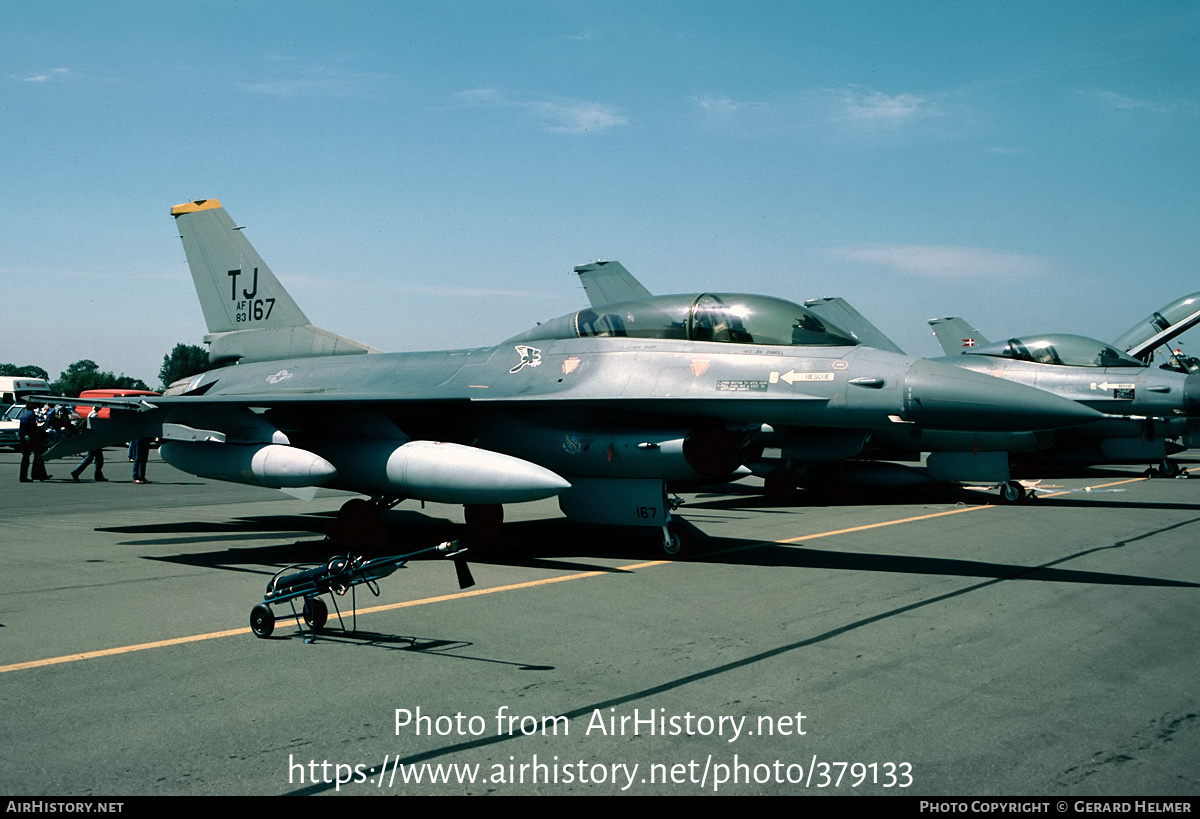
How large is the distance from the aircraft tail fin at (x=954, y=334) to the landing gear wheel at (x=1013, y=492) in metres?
16.9

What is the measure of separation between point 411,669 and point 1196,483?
20.6 meters

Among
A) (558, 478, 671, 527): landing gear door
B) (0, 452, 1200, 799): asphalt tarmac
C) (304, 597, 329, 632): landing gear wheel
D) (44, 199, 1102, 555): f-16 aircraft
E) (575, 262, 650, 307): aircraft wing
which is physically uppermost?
(575, 262, 650, 307): aircraft wing

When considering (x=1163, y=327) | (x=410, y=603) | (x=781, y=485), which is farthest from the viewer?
(x=1163, y=327)

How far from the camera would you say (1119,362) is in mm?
17453

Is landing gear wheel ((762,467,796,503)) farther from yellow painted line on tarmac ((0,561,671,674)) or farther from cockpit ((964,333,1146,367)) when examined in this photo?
yellow painted line on tarmac ((0,561,671,674))

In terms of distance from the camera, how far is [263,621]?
19.7 feet

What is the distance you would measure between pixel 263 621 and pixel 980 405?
6.38 metres

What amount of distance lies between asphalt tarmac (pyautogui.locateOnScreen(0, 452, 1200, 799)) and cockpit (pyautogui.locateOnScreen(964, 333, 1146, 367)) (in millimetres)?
8330

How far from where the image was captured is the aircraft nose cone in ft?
26.9

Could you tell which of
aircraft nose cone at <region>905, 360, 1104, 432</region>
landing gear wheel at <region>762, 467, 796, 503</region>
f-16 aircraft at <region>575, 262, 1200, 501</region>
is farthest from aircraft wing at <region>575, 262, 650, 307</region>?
aircraft nose cone at <region>905, 360, 1104, 432</region>

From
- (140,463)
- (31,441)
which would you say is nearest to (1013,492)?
(140,463)

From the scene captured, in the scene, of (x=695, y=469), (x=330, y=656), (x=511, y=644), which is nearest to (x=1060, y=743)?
(x=511, y=644)

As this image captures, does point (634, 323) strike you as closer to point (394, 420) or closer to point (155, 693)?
point (394, 420)

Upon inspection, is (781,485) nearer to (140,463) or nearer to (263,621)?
(263,621)
